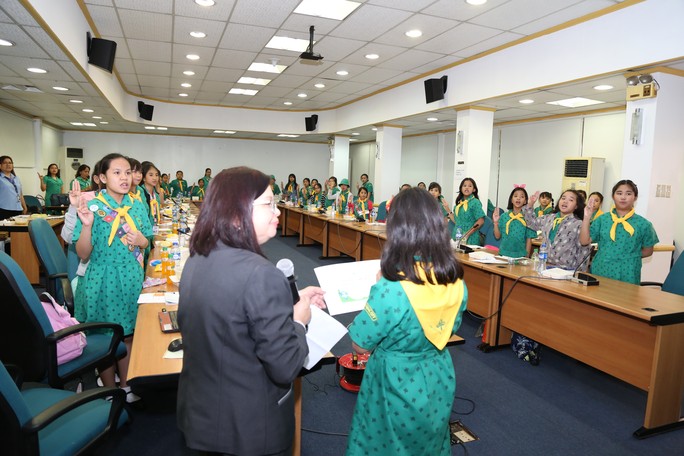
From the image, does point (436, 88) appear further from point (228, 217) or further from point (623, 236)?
point (228, 217)

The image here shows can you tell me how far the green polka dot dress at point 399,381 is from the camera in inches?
57.6

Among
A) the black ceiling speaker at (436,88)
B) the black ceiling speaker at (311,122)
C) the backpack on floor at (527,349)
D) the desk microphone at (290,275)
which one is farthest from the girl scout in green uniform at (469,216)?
the black ceiling speaker at (311,122)

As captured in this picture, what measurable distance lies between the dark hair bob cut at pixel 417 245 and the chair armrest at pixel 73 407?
117 cm

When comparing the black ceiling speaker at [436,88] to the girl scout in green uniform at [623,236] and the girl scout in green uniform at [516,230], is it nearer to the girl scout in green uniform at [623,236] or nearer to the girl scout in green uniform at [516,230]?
the girl scout in green uniform at [516,230]

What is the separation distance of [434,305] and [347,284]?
1.67 feet

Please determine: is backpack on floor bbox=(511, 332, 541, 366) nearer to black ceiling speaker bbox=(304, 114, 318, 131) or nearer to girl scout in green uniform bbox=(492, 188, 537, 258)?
girl scout in green uniform bbox=(492, 188, 537, 258)

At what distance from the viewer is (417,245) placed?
4.84 feet

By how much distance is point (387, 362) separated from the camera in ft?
5.02

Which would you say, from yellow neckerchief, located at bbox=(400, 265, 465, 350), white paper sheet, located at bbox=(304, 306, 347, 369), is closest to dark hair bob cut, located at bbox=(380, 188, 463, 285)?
yellow neckerchief, located at bbox=(400, 265, 465, 350)

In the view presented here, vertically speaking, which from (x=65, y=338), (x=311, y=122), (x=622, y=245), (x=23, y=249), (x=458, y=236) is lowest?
(x=23, y=249)

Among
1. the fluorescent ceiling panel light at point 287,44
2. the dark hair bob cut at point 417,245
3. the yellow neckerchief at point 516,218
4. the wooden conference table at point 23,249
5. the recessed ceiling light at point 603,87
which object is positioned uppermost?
the fluorescent ceiling panel light at point 287,44

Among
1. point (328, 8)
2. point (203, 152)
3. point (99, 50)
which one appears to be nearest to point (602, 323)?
point (328, 8)

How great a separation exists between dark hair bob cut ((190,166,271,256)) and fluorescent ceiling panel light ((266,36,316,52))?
5366 mm

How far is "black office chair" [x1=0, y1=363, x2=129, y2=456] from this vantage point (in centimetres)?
135
